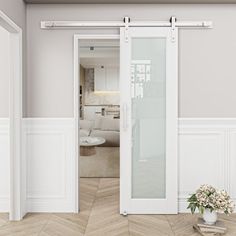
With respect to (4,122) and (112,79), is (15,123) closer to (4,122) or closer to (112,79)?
(4,122)

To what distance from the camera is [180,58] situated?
4090 millimetres

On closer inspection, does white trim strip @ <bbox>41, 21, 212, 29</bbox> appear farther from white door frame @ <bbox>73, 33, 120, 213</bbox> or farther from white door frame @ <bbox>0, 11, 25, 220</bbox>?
white door frame @ <bbox>0, 11, 25, 220</bbox>

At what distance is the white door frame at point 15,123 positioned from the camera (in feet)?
12.4

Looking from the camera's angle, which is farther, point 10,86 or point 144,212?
point 144,212

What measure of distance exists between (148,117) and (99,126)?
4357mm

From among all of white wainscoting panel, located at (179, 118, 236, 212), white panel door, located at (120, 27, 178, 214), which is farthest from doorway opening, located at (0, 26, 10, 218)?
white wainscoting panel, located at (179, 118, 236, 212)

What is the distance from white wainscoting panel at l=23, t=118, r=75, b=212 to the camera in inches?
163

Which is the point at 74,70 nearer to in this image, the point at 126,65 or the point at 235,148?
the point at 126,65

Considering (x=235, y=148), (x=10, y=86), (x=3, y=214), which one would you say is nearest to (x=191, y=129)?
(x=235, y=148)

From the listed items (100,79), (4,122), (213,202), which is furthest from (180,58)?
(100,79)

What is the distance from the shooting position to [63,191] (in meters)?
4.15

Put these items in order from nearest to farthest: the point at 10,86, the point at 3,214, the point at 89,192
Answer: the point at 10,86
the point at 3,214
the point at 89,192

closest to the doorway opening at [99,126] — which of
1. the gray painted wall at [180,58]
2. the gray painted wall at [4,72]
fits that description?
the gray painted wall at [180,58]

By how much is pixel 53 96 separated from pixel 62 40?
0.67 m
